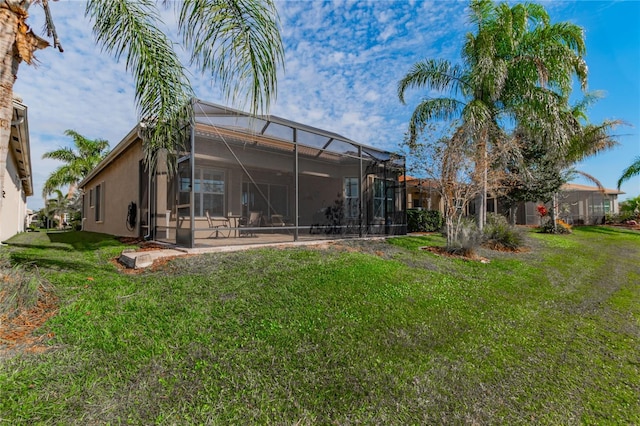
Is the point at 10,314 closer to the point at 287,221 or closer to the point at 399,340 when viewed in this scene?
the point at 399,340

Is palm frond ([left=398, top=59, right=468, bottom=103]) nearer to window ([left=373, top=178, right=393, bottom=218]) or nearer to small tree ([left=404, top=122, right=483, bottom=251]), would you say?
small tree ([left=404, top=122, right=483, bottom=251])

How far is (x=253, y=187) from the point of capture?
34.1ft

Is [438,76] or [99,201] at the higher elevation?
[438,76]

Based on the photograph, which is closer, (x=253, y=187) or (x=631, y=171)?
(x=253, y=187)

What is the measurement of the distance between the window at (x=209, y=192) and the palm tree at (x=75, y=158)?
69.1ft

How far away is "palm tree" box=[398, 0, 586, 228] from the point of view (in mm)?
10430

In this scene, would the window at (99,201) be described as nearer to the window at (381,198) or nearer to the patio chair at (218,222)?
the patio chair at (218,222)

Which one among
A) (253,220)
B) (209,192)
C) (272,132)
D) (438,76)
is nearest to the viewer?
(272,132)

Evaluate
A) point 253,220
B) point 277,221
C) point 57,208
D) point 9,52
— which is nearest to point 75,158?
point 57,208

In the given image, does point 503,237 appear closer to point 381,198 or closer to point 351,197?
point 381,198

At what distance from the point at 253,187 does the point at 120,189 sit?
572 centimetres

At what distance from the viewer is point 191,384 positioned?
2.28 metres

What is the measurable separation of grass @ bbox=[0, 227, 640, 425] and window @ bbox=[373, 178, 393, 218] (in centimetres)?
622

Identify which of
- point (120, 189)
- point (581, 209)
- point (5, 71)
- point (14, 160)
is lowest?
point (581, 209)
